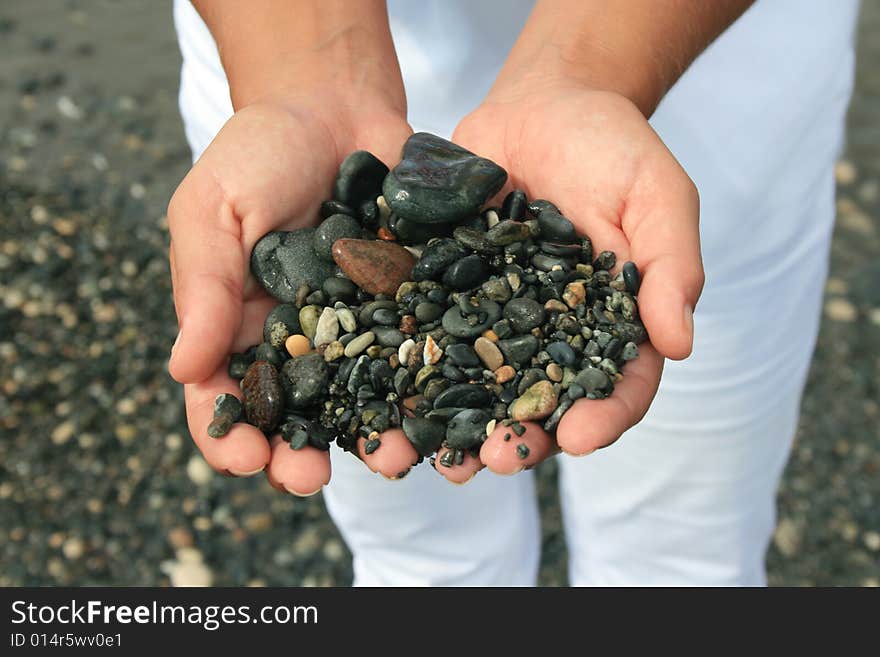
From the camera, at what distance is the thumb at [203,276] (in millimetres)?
1332

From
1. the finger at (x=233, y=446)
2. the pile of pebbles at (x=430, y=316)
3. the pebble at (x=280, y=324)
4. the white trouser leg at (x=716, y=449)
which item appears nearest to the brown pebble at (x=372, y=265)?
the pile of pebbles at (x=430, y=316)

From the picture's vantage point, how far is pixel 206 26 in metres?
1.72

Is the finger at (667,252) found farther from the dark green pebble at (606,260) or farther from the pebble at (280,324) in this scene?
the pebble at (280,324)

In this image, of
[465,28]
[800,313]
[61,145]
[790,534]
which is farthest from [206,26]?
[61,145]

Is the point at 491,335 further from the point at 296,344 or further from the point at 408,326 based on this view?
the point at 296,344

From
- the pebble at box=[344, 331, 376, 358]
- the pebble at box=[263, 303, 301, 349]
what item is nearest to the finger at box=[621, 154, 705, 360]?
the pebble at box=[344, 331, 376, 358]

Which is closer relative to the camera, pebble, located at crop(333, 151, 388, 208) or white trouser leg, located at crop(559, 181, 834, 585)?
pebble, located at crop(333, 151, 388, 208)

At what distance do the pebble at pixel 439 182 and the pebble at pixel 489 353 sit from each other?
0.81ft

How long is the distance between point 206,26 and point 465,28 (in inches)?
18.6

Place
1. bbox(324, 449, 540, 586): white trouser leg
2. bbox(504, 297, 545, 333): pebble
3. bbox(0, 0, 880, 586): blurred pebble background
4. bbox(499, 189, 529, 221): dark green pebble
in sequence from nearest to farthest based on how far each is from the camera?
1. bbox(504, 297, 545, 333): pebble
2. bbox(499, 189, 529, 221): dark green pebble
3. bbox(324, 449, 540, 586): white trouser leg
4. bbox(0, 0, 880, 586): blurred pebble background

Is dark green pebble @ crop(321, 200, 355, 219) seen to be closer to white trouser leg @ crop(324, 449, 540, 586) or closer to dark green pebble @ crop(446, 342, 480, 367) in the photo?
dark green pebble @ crop(446, 342, 480, 367)

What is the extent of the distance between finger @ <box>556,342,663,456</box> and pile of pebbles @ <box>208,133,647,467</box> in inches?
0.8

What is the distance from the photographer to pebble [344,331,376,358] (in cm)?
145

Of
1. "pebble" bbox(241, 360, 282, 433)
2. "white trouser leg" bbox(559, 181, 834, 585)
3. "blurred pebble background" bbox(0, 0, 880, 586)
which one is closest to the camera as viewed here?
"pebble" bbox(241, 360, 282, 433)
